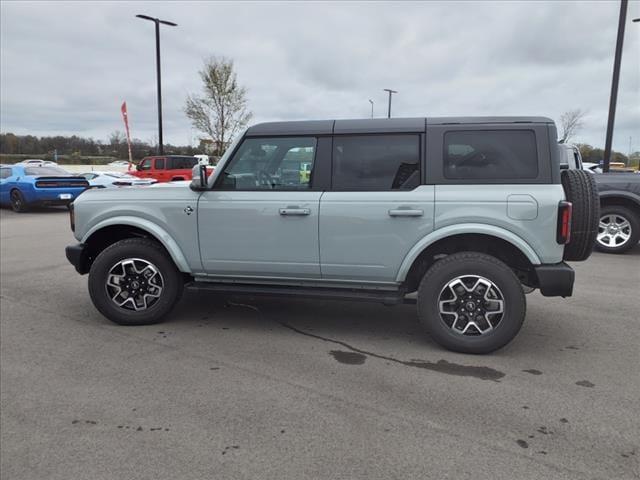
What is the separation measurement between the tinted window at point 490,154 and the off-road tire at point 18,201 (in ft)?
49.3

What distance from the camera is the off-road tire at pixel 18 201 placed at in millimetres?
15086

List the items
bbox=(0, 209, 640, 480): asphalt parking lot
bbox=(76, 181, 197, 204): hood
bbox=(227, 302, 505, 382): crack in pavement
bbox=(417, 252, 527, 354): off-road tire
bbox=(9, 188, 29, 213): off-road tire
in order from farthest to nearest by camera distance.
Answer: bbox=(9, 188, 29, 213): off-road tire
bbox=(76, 181, 197, 204): hood
bbox=(417, 252, 527, 354): off-road tire
bbox=(227, 302, 505, 382): crack in pavement
bbox=(0, 209, 640, 480): asphalt parking lot

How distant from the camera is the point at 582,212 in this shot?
12.9 feet

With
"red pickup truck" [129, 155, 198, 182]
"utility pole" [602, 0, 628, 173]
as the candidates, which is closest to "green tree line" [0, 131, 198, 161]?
"red pickup truck" [129, 155, 198, 182]

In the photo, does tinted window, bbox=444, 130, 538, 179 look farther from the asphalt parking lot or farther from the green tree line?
the green tree line

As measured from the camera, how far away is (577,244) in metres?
3.99

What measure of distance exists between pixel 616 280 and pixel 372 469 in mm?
5512

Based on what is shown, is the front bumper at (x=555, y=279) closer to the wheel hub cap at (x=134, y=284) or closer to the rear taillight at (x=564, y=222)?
the rear taillight at (x=564, y=222)

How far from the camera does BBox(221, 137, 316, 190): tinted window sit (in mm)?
4246

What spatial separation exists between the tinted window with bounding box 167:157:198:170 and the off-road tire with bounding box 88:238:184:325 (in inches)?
718

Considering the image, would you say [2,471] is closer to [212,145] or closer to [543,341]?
[543,341]

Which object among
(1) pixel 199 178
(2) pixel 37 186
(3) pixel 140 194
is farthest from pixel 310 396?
(2) pixel 37 186

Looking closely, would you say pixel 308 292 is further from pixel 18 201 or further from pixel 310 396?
pixel 18 201

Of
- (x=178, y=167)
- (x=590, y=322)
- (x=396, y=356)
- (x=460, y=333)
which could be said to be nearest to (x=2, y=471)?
(x=396, y=356)
